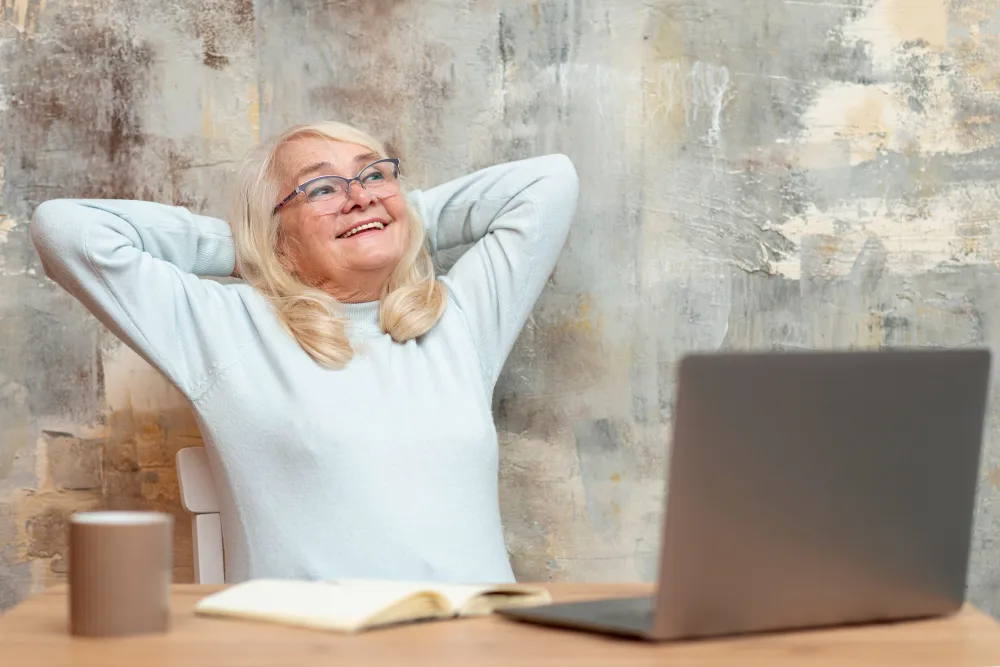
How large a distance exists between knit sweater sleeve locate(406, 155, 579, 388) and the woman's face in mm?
115

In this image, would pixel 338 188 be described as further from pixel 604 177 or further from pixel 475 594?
pixel 475 594

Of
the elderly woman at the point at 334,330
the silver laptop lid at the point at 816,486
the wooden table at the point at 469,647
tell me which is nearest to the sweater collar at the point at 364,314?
the elderly woman at the point at 334,330

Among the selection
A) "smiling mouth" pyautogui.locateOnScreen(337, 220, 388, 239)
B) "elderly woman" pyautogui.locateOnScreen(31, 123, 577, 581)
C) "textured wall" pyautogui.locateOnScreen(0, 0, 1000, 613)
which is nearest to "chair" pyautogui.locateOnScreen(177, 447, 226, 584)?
"elderly woman" pyautogui.locateOnScreen(31, 123, 577, 581)

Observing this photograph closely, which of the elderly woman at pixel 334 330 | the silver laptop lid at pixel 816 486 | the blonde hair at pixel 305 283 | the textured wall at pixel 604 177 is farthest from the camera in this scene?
the textured wall at pixel 604 177

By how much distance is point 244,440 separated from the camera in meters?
1.95

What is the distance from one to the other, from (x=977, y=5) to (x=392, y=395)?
1396 mm

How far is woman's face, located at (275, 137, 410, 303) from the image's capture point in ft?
7.06

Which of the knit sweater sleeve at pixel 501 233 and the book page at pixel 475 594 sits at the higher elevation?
the knit sweater sleeve at pixel 501 233

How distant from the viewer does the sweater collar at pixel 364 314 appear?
211 cm

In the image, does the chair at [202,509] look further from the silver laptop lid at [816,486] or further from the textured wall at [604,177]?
the silver laptop lid at [816,486]

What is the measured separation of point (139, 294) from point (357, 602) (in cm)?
101

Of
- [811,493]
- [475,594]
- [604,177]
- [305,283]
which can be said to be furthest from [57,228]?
[811,493]

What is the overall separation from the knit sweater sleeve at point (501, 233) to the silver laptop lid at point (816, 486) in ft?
3.73

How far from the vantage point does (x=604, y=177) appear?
238cm
